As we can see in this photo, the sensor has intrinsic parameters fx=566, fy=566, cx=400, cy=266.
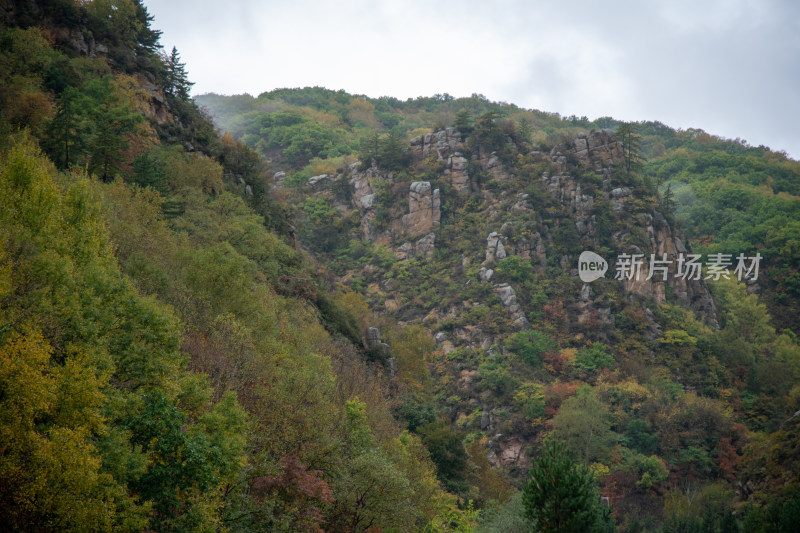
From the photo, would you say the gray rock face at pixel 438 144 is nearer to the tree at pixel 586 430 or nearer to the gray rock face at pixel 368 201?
the gray rock face at pixel 368 201

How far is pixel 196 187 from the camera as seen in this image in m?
48.8

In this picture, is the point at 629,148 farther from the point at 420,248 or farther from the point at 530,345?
the point at 530,345

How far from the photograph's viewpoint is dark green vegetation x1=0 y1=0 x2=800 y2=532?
1731 cm

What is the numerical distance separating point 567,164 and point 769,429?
4702 cm

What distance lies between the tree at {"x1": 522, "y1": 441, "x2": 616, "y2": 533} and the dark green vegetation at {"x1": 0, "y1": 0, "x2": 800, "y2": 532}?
0.13m

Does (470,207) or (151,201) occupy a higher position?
(470,207)

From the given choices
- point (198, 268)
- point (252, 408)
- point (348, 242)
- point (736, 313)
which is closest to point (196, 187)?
point (198, 268)

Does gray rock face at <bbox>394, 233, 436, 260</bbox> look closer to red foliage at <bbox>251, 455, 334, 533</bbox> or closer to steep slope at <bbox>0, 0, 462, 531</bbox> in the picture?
steep slope at <bbox>0, 0, 462, 531</bbox>

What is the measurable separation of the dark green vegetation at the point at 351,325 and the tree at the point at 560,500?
13cm

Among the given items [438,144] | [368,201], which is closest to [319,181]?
[368,201]

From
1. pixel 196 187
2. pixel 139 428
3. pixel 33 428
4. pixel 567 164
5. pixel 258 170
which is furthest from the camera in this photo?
pixel 567 164

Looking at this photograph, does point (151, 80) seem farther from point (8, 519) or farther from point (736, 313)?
point (736, 313)

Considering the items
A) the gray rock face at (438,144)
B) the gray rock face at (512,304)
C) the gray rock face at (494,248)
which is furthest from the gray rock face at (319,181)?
the gray rock face at (512,304)

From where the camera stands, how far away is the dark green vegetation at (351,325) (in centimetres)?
1731
